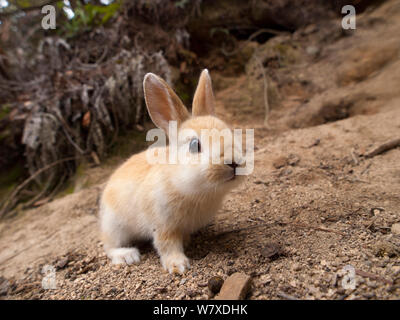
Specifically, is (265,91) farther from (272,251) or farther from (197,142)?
(272,251)

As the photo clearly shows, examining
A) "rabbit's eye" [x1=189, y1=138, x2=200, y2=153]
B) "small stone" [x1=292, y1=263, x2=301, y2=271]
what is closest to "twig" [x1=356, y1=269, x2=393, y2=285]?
"small stone" [x1=292, y1=263, x2=301, y2=271]

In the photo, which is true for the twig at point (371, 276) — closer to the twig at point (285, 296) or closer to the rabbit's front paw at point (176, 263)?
the twig at point (285, 296)

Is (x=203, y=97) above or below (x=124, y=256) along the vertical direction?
above

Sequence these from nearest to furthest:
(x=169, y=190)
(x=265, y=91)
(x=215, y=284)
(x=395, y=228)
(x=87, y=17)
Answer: (x=215, y=284)
(x=395, y=228)
(x=169, y=190)
(x=265, y=91)
(x=87, y=17)

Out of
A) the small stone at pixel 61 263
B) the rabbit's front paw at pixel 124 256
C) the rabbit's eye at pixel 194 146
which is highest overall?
the rabbit's eye at pixel 194 146

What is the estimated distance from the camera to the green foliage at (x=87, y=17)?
5.93 metres

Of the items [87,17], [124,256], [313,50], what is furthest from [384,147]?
[87,17]

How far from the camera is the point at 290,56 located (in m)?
6.38

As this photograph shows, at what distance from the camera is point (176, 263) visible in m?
2.15

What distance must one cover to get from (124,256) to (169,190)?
2.74 ft

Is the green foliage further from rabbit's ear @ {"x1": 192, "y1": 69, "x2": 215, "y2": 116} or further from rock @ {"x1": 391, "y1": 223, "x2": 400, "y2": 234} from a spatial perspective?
rock @ {"x1": 391, "y1": 223, "x2": 400, "y2": 234}

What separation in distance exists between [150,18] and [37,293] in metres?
5.89

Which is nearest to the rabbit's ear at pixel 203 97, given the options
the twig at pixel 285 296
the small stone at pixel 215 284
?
the small stone at pixel 215 284

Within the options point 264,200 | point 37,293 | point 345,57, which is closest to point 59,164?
point 37,293
